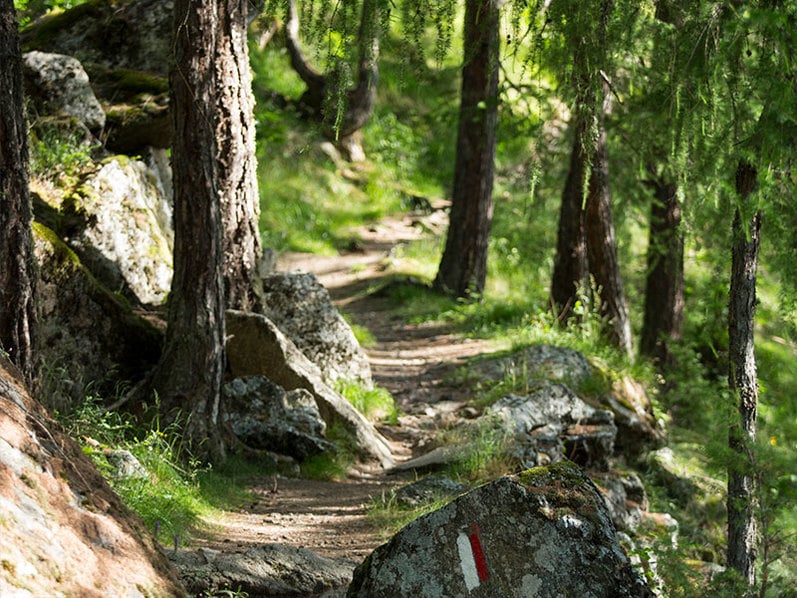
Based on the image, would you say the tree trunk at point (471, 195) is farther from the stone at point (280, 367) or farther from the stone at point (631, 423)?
the stone at point (280, 367)

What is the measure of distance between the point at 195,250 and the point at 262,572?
3161 mm

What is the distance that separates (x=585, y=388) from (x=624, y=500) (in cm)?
177

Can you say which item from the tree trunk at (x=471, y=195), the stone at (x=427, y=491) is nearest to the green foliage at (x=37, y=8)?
the tree trunk at (x=471, y=195)

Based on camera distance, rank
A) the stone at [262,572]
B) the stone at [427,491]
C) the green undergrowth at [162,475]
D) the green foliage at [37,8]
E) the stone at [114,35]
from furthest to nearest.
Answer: the green foliage at [37,8] < the stone at [114,35] < the stone at [427,491] < the green undergrowth at [162,475] < the stone at [262,572]

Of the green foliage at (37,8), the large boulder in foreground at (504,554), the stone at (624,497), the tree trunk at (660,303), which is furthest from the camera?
the tree trunk at (660,303)

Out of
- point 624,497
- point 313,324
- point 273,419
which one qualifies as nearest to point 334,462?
point 273,419

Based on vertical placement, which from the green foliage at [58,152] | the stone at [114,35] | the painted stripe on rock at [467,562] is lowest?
the painted stripe on rock at [467,562]

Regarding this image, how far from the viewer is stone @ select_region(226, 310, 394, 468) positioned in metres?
8.44

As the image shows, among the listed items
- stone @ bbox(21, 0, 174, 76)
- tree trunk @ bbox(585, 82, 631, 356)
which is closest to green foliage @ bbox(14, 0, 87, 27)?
stone @ bbox(21, 0, 174, 76)

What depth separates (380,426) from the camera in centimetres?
970

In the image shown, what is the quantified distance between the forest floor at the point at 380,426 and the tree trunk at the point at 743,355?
7.69ft

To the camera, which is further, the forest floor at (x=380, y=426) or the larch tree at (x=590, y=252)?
the larch tree at (x=590, y=252)

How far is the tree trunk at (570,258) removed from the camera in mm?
12336

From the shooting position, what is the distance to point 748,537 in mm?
6395
